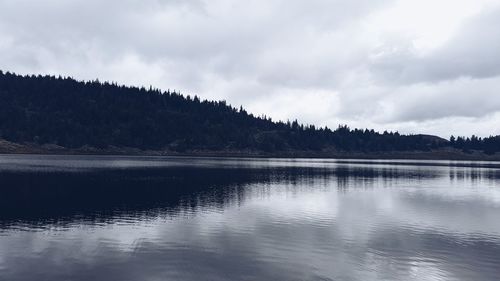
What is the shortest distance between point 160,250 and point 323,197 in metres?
50.6

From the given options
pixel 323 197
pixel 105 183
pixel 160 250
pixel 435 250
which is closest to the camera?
pixel 160 250

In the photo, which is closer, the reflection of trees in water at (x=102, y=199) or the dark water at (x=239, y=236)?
the dark water at (x=239, y=236)

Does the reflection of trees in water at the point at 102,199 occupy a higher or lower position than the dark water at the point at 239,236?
higher

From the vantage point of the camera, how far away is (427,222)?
5691cm

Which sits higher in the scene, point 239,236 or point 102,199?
point 102,199

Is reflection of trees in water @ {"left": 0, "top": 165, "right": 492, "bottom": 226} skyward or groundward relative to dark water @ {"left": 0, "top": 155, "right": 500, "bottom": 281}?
skyward

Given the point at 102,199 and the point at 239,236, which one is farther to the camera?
the point at 102,199

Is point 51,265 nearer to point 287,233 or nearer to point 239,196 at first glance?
point 287,233

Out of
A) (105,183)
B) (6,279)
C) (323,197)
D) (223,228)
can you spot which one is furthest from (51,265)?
(105,183)

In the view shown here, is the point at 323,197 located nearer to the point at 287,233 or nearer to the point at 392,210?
the point at 392,210

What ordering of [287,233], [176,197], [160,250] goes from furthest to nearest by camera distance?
[176,197], [287,233], [160,250]

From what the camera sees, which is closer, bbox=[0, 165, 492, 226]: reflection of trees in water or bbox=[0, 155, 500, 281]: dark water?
bbox=[0, 155, 500, 281]: dark water

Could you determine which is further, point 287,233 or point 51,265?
point 287,233

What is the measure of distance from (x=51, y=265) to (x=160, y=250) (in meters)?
9.54
